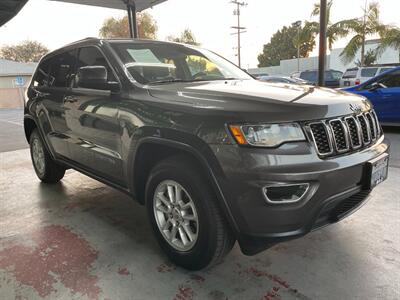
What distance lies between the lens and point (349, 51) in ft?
68.9

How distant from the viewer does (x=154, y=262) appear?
2.74 metres

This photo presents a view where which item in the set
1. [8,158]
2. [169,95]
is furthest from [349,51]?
[169,95]

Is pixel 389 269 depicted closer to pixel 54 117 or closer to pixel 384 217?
pixel 384 217

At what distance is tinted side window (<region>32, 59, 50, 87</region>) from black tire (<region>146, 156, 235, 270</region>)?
8.26 feet

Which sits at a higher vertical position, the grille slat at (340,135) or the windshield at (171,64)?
the windshield at (171,64)

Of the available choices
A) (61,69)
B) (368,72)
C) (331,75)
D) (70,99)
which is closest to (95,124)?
(70,99)

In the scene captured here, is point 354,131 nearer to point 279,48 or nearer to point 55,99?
point 55,99

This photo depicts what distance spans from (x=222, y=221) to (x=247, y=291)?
520 millimetres

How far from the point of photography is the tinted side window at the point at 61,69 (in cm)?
377

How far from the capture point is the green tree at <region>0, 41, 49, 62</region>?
189 ft

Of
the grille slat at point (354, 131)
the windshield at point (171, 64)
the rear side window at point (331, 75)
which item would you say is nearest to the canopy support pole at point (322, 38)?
the windshield at point (171, 64)

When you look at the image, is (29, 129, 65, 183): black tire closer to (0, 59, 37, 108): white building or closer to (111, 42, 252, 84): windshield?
(111, 42, 252, 84): windshield

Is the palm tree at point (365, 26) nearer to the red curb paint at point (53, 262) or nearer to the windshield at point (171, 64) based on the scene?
the windshield at point (171, 64)

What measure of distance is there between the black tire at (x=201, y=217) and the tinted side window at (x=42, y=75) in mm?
2519
